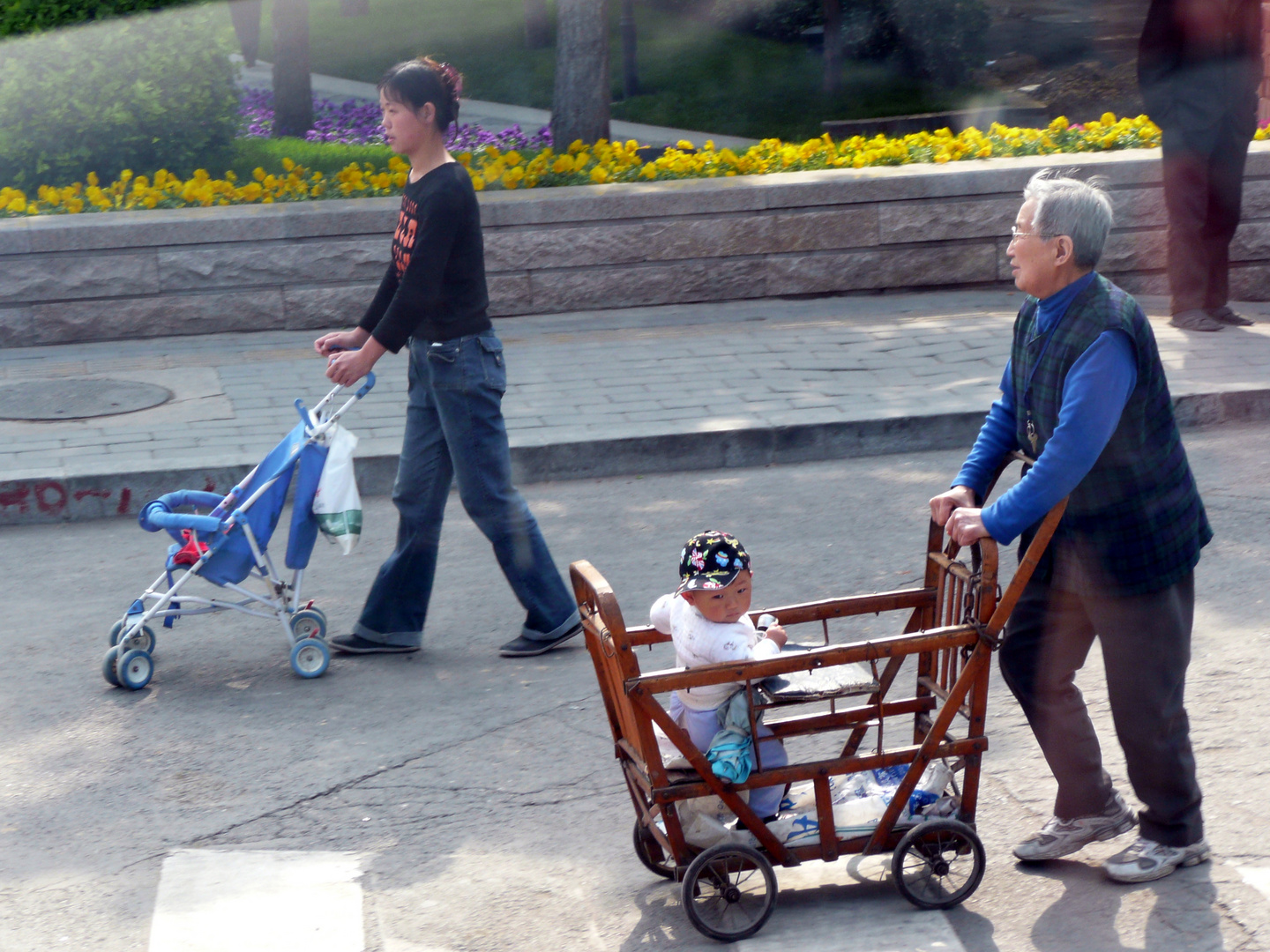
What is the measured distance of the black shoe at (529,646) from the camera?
17.6 ft

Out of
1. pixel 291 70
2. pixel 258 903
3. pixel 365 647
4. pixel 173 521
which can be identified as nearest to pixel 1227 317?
pixel 365 647

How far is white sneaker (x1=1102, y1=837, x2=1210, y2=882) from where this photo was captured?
3.55m

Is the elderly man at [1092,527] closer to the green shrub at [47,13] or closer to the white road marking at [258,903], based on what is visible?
the white road marking at [258,903]

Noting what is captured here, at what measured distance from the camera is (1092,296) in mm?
3342

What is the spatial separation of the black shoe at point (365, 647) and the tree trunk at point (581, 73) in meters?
8.20

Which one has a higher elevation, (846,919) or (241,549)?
(241,549)

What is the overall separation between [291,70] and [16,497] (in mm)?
12621

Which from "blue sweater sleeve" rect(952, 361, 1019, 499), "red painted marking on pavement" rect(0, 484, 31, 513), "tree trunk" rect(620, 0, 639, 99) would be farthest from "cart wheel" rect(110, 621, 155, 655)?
"tree trunk" rect(620, 0, 639, 99)

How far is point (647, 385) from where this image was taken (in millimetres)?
8625

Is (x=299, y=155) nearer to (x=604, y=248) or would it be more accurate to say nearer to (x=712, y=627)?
(x=604, y=248)

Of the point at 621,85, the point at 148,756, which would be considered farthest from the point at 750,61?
the point at 148,756

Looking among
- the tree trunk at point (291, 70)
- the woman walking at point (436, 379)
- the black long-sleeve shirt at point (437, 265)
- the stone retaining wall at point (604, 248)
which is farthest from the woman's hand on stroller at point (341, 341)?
the tree trunk at point (291, 70)

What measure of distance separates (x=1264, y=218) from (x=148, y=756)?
348 inches

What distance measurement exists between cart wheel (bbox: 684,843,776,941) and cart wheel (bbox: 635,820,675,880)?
0.50ft
